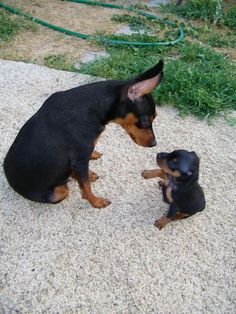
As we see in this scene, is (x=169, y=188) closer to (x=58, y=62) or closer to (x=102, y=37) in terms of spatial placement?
(x=58, y=62)

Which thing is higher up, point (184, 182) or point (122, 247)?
point (184, 182)

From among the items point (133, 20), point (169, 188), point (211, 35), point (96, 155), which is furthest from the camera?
point (133, 20)

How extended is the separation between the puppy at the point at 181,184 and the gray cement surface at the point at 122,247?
258 millimetres

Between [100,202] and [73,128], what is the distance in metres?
0.88

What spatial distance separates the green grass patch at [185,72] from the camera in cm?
508

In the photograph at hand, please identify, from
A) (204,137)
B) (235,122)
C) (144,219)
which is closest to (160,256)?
(144,219)

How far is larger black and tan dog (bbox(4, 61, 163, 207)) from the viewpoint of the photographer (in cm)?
327

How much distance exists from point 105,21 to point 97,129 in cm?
471

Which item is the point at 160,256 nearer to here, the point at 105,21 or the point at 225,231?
the point at 225,231

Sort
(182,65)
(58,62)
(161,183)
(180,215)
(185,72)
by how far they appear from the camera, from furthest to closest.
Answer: (58,62) < (182,65) < (185,72) < (161,183) < (180,215)

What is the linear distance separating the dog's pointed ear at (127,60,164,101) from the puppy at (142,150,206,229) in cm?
55

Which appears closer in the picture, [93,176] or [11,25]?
[93,176]

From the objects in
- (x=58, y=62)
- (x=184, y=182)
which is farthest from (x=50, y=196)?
(x=58, y=62)

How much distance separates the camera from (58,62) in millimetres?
5996
